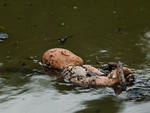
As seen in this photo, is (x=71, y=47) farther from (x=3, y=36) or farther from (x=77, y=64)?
(x=3, y=36)

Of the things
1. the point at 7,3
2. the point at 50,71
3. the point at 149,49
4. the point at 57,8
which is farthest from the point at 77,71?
the point at 7,3

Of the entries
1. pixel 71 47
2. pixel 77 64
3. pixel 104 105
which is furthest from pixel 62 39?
pixel 104 105

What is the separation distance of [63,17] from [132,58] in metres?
2.35

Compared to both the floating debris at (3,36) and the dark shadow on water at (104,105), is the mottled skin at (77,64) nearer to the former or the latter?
the dark shadow on water at (104,105)

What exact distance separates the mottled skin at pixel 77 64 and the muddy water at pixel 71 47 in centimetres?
11

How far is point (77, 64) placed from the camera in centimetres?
523

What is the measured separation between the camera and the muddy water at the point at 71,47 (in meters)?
4.31

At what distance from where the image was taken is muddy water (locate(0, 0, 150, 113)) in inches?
170

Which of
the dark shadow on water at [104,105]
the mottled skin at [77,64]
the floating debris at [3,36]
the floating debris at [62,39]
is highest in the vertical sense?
the floating debris at [3,36]

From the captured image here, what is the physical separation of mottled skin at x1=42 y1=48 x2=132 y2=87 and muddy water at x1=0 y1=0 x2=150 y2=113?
114 mm

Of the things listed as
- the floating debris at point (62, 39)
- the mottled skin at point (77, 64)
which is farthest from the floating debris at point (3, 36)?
the mottled skin at point (77, 64)

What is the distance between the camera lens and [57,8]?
26.3ft

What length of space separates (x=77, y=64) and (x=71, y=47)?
3.03 feet

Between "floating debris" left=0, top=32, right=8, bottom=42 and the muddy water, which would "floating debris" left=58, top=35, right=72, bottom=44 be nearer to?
the muddy water
